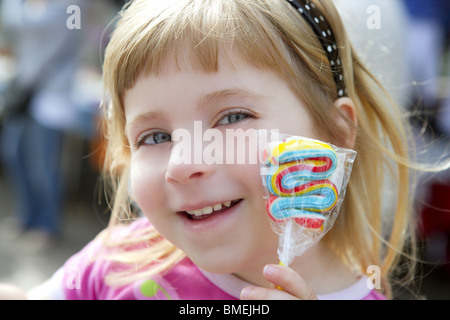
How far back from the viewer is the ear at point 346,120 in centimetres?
132

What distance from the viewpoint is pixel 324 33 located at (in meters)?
1.32

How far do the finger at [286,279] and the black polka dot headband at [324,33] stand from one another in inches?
21.4

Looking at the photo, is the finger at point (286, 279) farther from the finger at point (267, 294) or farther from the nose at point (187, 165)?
the nose at point (187, 165)

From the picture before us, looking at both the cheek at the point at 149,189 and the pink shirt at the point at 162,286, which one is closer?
the cheek at the point at 149,189

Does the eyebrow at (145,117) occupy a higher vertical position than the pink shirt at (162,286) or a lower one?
higher

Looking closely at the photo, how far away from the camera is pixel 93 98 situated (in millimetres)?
4363

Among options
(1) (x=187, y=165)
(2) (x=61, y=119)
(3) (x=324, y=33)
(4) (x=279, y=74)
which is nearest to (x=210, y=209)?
(1) (x=187, y=165)

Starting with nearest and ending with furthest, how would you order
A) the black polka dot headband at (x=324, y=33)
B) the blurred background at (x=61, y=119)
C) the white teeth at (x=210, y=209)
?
the white teeth at (x=210, y=209) → the black polka dot headband at (x=324, y=33) → the blurred background at (x=61, y=119)

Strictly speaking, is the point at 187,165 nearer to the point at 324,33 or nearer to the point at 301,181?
the point at 301,181

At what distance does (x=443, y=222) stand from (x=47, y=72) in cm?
290

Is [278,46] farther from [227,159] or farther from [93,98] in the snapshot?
[93,98]

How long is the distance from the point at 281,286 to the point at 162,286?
46 cm

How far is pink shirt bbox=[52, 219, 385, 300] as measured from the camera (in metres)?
1.34

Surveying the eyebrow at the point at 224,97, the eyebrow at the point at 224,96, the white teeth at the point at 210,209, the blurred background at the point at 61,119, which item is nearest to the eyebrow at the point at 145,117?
the eyebrow at the point at 224,97
